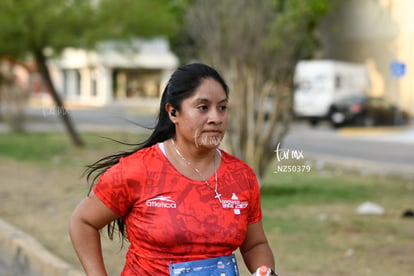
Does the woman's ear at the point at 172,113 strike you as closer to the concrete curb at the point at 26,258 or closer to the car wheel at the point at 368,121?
the concrete curb at the point at 26,258

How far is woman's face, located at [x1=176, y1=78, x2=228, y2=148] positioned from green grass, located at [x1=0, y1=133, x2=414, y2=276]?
144 cm

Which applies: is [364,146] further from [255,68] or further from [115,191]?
[115,191]

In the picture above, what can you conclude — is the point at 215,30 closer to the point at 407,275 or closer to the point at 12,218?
the point at 12,218

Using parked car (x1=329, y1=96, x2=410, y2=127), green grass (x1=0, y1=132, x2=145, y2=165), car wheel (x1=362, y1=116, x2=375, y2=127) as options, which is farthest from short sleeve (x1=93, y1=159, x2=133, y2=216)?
car wheel (x1=362, y1=116, x2=375, y2=127)

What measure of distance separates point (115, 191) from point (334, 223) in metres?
6.14

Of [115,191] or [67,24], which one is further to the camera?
[67,24]

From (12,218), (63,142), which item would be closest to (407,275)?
(12,218)

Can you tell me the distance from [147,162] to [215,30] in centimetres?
845

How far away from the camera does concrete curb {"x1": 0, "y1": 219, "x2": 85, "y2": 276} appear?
6559mm

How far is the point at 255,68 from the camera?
11016mm

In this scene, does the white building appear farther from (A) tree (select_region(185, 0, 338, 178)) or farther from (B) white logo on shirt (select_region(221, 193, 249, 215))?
(B) white logo on shirt (select_region(221, 193, 249, 215))

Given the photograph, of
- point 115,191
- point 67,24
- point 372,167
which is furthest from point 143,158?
point 67,24

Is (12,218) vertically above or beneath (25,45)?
beneath

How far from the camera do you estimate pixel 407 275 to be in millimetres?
6539
